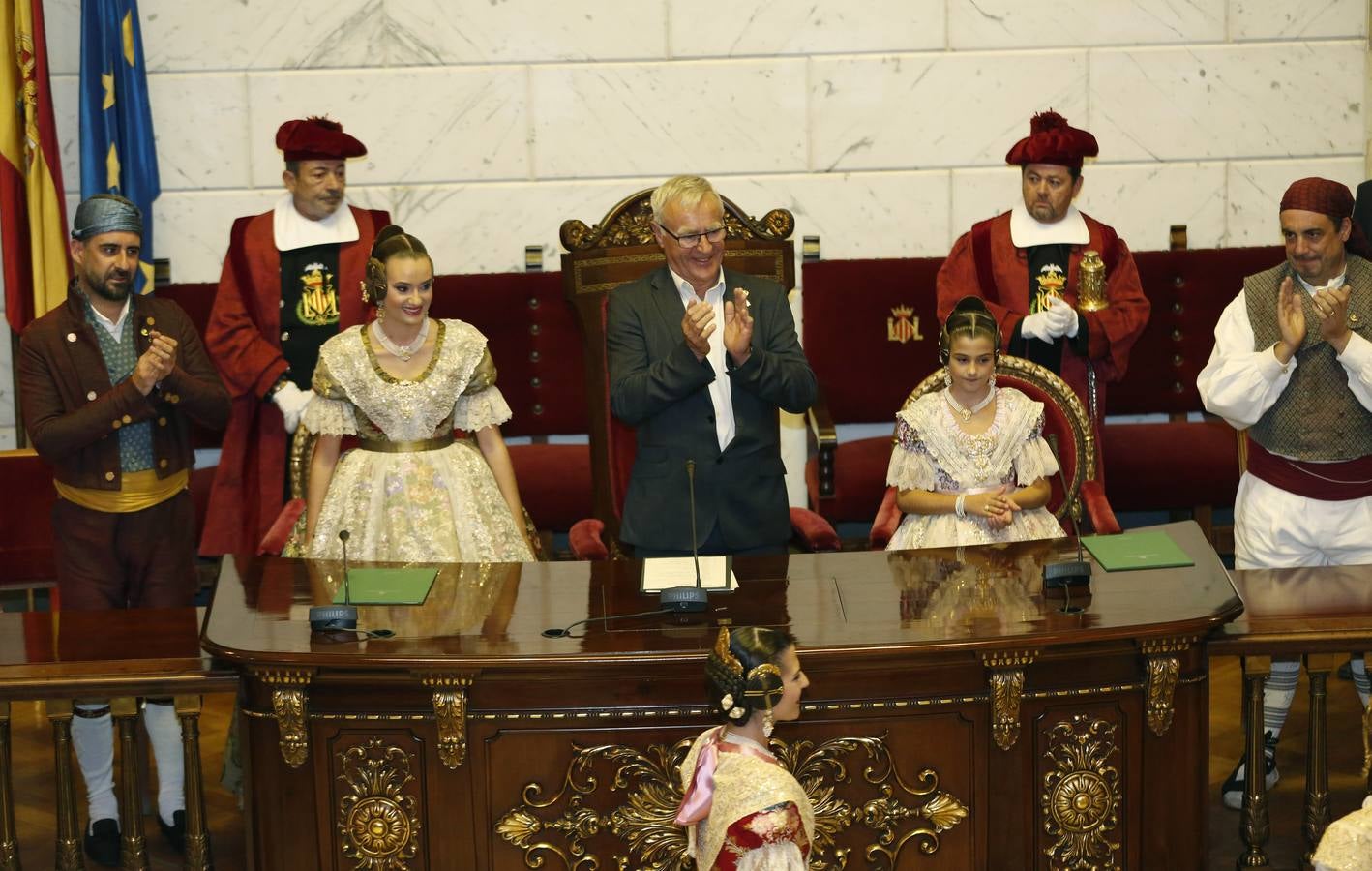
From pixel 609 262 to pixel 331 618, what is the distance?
1968 millimetres

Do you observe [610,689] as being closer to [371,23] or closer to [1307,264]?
[1307,264]

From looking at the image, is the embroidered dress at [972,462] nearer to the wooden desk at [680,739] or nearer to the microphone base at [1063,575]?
the microphone base at [1063,575]

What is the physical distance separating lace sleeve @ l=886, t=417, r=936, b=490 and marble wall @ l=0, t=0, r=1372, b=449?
92.3 inches

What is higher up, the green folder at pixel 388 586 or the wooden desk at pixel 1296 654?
the green folder at pixel 388 586

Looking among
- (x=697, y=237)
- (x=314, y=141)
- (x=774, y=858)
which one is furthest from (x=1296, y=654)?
(x=314, y=141)

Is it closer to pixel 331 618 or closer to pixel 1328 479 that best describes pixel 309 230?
pixel 331 618

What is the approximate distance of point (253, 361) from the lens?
5824 millimetres

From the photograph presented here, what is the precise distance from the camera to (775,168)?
23.4 ft

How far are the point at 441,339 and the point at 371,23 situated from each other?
2.54m

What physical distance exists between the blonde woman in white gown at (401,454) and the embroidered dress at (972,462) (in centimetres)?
115

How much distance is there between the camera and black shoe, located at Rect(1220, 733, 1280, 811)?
475 centimetres

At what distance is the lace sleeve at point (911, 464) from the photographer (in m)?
4.96

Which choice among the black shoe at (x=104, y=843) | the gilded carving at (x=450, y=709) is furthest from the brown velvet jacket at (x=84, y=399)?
the gilded carving at (x=450, y=709)

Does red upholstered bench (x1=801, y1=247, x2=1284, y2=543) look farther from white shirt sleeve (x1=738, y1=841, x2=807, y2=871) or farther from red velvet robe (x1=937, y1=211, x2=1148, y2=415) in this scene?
white shirt sleeve (x1=738, y1=841, x2=807, y2=871)
